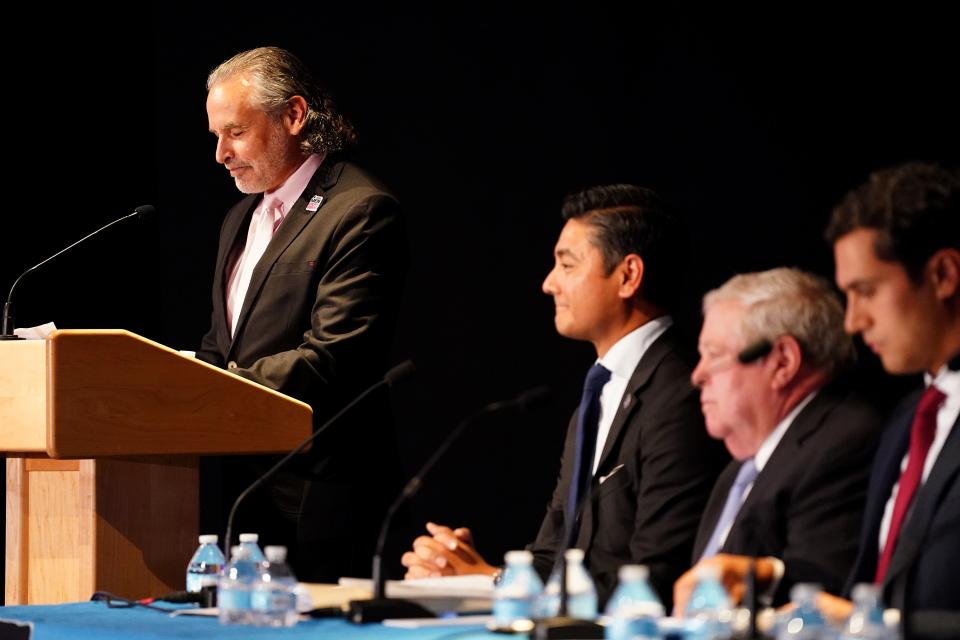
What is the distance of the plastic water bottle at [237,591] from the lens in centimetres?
254

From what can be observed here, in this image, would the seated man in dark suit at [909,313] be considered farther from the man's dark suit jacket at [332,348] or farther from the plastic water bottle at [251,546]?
the man's dark suit jacket at [332,348]

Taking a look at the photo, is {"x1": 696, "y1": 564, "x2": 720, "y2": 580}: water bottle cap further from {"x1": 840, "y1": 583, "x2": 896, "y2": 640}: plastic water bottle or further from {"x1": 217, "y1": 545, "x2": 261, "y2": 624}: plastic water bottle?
{"x1": 217, "y1": 545, "x2": 261, "y2": 624}: plastic water bottle

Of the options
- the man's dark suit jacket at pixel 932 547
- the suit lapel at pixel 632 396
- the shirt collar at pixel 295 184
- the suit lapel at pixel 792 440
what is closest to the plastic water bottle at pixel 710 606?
the man's dark suit jacket at pixel 932 547

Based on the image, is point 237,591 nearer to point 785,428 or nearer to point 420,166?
point 785,428

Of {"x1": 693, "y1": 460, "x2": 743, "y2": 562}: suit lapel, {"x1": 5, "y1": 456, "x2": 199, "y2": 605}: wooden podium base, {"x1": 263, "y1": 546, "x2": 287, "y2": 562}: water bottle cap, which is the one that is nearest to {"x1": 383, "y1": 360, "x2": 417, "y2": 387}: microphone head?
{"x1": 263, "y1": 546, "x2": 287, "y2": 562}: water bottle cap

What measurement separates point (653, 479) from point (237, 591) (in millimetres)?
840

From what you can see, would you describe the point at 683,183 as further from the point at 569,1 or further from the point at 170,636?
the point at 170,636

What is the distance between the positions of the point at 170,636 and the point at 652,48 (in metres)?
2.79

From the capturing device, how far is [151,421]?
3178mm

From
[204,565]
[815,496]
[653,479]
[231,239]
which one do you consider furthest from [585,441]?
[231,239]

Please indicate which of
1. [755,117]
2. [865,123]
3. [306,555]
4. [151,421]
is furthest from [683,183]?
[151,421]

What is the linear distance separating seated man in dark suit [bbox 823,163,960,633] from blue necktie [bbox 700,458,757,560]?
1.14ft

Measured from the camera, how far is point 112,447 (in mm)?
3117

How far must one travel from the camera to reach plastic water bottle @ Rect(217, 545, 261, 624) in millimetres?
2535
